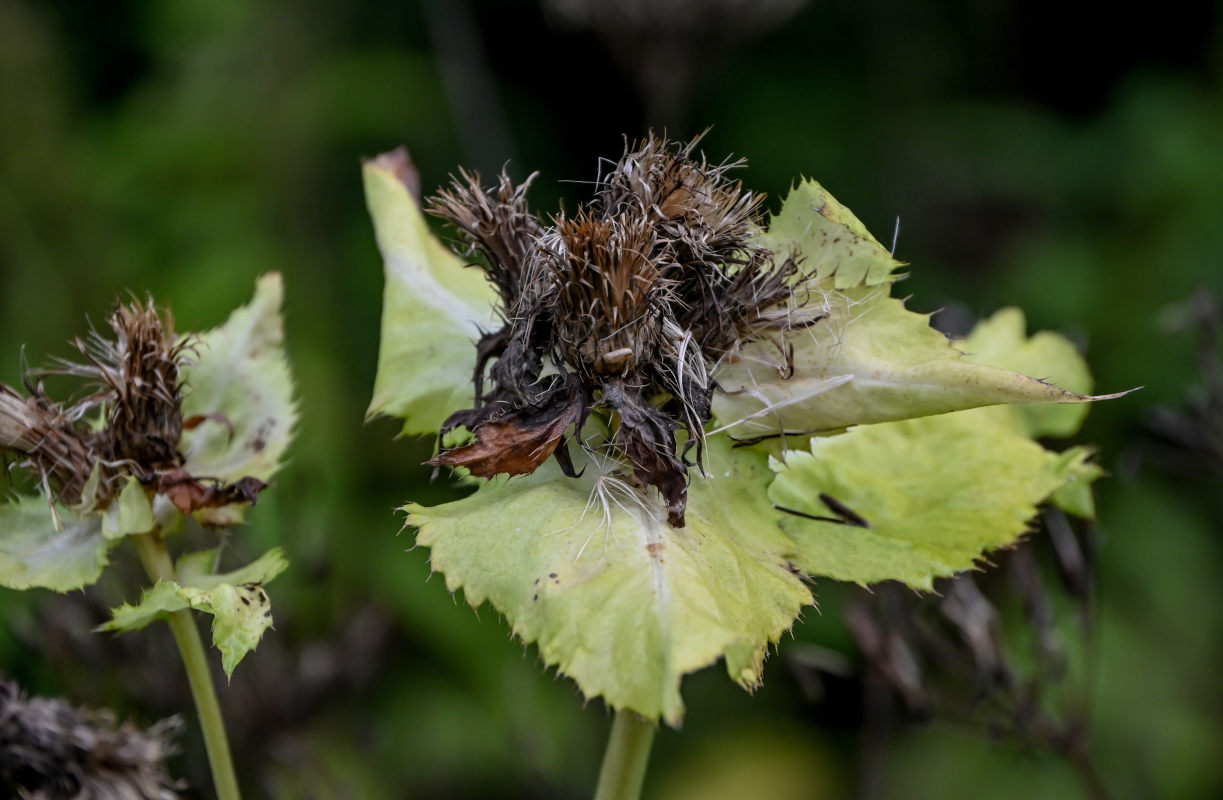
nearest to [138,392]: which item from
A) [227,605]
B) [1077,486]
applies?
[227,605]

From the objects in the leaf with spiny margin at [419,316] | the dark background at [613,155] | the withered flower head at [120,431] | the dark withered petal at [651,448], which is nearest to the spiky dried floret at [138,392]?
the withered flower head at [120,431]

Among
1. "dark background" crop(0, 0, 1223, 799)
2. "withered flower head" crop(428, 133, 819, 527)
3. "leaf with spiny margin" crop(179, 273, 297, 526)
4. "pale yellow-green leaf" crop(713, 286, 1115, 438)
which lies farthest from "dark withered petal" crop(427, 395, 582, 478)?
"dark background" crop(0, 0, 1223, 799)

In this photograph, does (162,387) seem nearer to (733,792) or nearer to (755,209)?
(755,209)

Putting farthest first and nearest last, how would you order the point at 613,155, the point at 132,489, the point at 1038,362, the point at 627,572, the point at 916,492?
the point at 613,155, the point at 1038,362, the point at 916,492, the point at 132,489, the point at 627,572

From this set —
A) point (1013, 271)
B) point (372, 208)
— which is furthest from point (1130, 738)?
point (372, 208)

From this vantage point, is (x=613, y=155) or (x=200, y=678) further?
(x=613, y=155)

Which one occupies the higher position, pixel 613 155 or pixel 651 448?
pixel 613 155

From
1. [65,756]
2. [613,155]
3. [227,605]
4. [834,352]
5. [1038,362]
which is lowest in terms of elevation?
[65,756]

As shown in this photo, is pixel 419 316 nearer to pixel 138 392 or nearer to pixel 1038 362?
pixel 138 392
